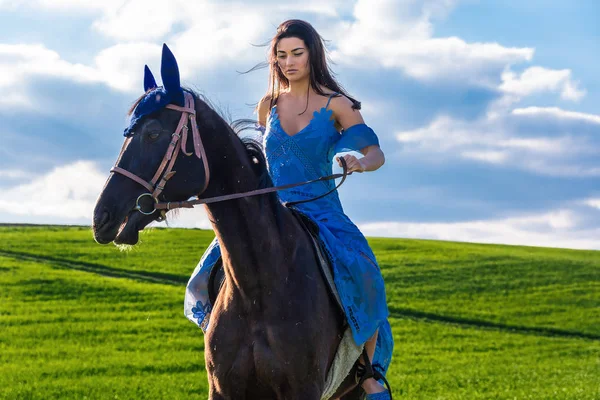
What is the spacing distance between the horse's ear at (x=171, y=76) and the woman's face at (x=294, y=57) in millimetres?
1503

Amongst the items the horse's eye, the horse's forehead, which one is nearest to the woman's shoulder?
the horse's forehead

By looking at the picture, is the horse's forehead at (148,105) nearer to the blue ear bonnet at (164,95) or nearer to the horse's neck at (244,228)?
the blue ear bonnet at (164,95)

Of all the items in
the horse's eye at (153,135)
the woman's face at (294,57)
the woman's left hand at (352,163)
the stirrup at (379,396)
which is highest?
the woman's face at (294,57)

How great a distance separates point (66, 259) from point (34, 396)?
29.8 metres

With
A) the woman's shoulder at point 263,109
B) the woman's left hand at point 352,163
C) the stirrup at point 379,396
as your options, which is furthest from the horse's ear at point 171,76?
the stirrup at point 379,396

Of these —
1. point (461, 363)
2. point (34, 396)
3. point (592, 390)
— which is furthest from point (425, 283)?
point (34, 396)

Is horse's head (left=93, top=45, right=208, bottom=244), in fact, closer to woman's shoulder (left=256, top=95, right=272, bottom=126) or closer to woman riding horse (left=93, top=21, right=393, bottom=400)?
woman riding horse (left=93, top=21, right=393, bottom=400)

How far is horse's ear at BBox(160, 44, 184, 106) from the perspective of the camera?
15.7ft

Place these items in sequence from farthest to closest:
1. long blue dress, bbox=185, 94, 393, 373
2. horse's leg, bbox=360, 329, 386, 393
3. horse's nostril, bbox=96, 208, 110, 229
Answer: horse's leg, bbox=360, 329, 386, 393 → long blue dress, bbox=185, 94, 393, 373 → horse's nostril, bbox=96, 208, 110, 229

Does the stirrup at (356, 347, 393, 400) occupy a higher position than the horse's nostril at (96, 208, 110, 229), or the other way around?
the horse's nostril at (96, 208, 110, 229)

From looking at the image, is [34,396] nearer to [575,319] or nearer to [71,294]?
[71,294]

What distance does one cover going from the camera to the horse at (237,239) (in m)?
4.76

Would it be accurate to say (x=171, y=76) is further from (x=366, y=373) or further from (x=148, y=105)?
(x=366, y=373)

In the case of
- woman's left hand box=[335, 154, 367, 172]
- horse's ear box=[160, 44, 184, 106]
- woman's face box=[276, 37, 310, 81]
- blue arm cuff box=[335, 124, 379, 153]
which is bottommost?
woman's left hand box=[335, 154, 367, 172]
